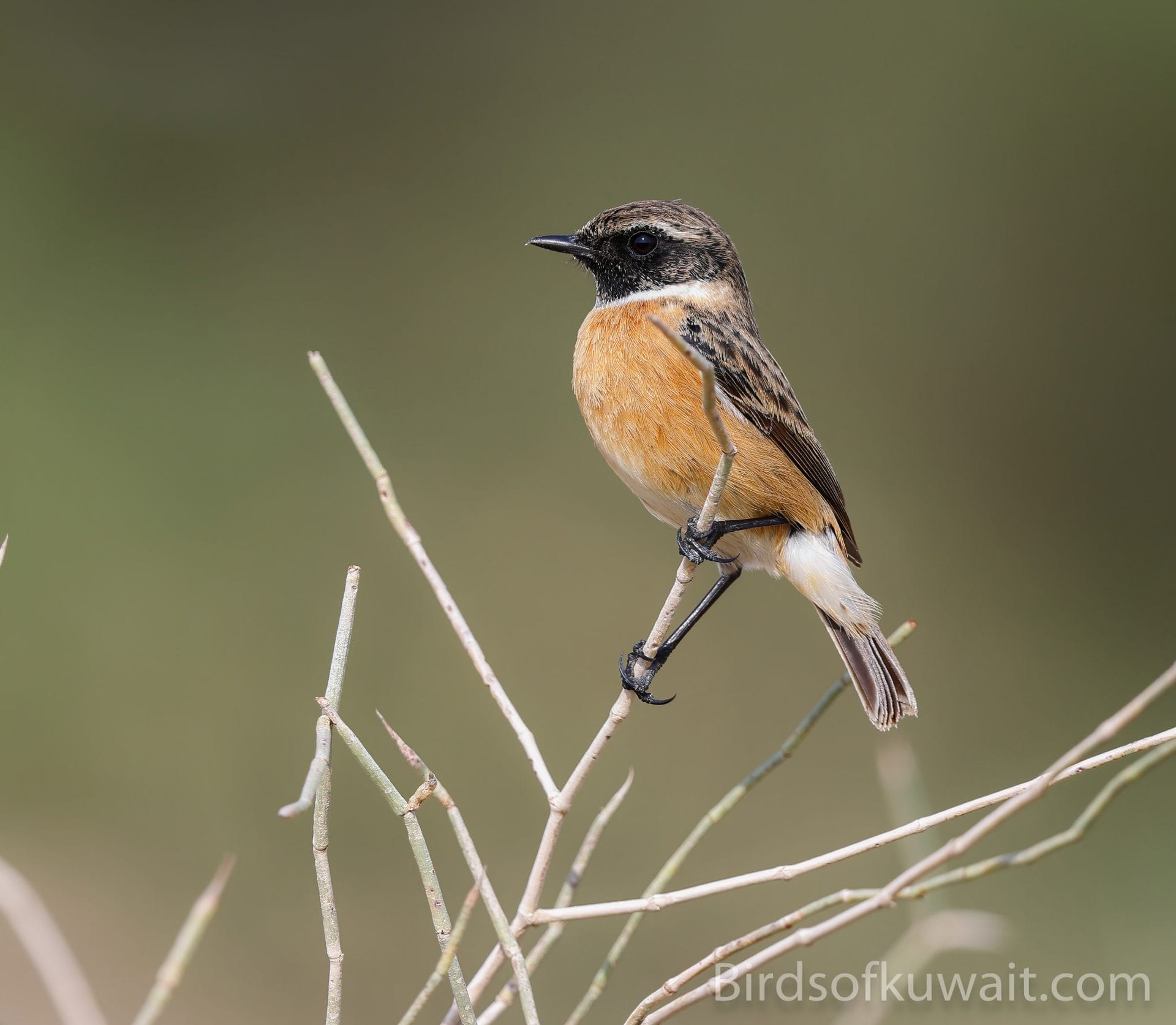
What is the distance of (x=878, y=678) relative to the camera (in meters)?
3.18

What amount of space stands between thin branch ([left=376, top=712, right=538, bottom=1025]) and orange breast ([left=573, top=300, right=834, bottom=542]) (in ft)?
4.94

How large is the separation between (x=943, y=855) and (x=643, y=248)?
2.44 meters

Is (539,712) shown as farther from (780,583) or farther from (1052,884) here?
(1052,884)

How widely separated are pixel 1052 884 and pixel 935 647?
4.81 feet

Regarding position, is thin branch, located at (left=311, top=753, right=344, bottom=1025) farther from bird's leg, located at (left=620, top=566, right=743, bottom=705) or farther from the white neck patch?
the white neck patch

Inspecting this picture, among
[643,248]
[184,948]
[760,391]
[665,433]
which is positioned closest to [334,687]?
[184,948]

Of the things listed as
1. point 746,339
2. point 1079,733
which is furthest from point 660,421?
point 1079,733

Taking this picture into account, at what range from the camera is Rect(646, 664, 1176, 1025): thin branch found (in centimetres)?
109

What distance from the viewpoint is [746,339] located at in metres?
3.25

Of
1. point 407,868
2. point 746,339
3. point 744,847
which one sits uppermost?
point 746,339

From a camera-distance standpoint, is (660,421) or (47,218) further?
(47,218)

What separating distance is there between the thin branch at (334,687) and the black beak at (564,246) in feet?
6.45

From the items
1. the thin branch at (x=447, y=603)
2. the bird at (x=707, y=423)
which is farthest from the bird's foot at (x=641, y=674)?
the thin branch at (x=447, y=603)

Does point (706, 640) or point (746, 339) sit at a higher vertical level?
point (746, 339)
